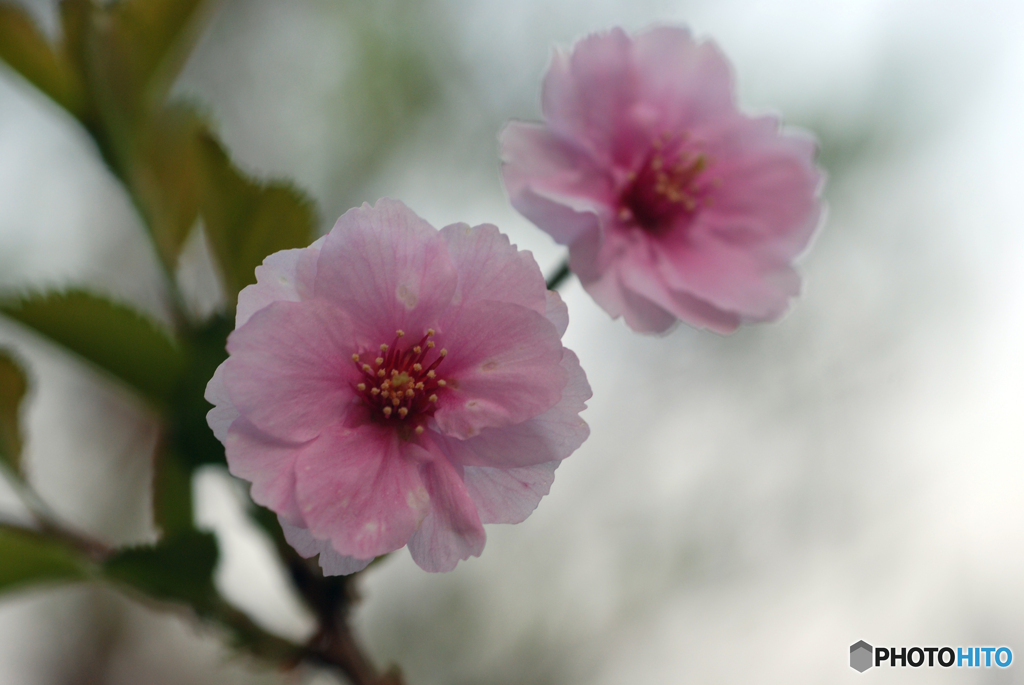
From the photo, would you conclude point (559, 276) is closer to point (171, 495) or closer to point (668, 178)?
point (668, 178)

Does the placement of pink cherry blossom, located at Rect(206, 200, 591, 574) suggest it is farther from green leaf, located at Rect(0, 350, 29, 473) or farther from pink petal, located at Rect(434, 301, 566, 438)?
green leaf, located at Rect(0, 350, 29, 473)

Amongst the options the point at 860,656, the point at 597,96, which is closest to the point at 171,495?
the point at 597,96

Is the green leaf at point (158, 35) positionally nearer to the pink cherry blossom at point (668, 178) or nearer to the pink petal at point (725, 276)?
the pink cherry blossom at point (668, 178)

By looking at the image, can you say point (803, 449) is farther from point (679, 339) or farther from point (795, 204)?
point (795, 204)

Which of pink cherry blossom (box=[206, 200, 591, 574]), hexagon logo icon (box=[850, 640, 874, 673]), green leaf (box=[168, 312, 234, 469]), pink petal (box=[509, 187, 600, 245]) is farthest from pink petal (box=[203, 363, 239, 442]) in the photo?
hexagon logo icon (box=[850, 640, 874, 673])

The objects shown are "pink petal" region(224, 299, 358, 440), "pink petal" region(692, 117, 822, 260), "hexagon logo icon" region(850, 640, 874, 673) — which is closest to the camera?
"pink petal" region(224, 299, 358, 440)

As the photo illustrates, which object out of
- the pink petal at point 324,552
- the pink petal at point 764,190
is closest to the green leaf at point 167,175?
the pink petal at point 324,552

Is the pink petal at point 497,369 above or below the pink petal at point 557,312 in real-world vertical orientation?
below
